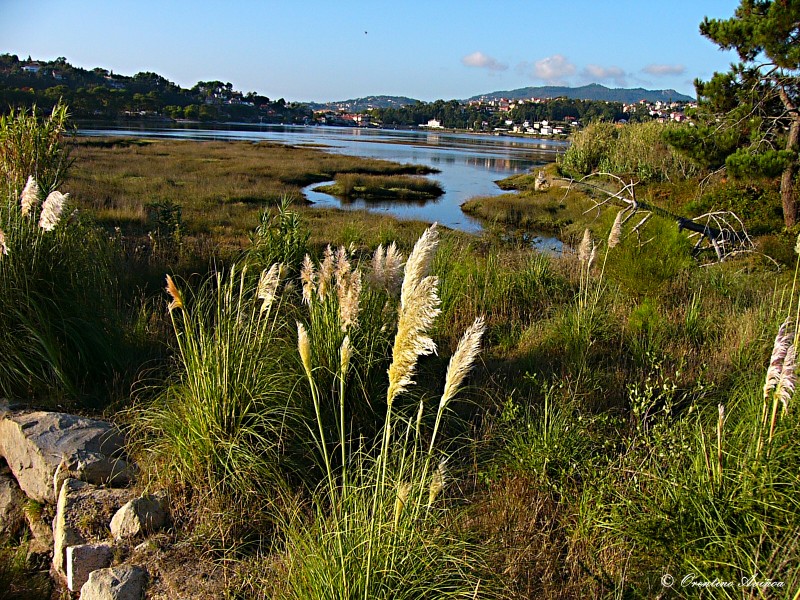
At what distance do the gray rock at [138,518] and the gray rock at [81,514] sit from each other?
21cm

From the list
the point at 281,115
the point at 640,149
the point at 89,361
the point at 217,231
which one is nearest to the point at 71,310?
the point at 89,361

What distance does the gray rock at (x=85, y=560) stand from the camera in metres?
3.54

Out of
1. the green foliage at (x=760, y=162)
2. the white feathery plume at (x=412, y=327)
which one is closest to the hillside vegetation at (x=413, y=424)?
the white feathery plume at (x=412, y=327)

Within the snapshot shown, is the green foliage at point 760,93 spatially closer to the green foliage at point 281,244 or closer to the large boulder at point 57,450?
the green foliage at point 281,244

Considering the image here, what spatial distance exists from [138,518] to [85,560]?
0.40m

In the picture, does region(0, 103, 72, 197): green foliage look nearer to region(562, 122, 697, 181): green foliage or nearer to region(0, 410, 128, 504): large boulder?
region(0, 410, 128, 504): large boulder

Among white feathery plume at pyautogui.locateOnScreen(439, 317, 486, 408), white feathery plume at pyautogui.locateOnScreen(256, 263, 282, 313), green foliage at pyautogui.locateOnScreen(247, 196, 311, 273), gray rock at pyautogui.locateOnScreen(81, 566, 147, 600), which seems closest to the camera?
white feathery plume at pyautogui.locateOnScreen(439, 317, 486, 408)

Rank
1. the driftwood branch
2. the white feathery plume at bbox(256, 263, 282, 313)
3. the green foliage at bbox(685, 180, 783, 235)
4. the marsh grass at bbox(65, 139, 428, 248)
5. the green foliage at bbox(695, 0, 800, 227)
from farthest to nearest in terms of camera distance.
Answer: the marsh grass at bbox(65, 139, 428, 248) < the green foliage at bbox(685, 180, 783, 235) < the green foliage at bbox(695, 0, 800, 227) < the driftwood branch < the white feathery plume at bbox(256, 263, 282, 313)

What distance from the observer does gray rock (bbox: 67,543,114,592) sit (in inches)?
139

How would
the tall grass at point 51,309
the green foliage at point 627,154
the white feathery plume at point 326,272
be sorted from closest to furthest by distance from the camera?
the white feathery plume at point 326,272, the tall grass at point 51,309, the green foliage at point 627,154

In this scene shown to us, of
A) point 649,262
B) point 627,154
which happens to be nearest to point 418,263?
point 649,262

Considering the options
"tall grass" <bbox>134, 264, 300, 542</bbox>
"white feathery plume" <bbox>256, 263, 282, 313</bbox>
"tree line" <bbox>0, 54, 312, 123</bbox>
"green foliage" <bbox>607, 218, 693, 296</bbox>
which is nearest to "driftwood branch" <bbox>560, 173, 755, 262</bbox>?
"green foliage" <bbox>607, 218, 693, 296</bbox>

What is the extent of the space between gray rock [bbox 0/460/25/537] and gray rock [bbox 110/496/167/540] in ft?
4.70

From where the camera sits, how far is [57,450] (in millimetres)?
4262
